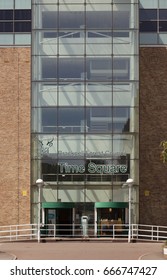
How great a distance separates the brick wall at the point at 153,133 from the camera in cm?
4094

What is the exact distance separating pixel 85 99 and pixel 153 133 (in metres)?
5.63

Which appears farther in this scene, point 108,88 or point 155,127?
point 155,127

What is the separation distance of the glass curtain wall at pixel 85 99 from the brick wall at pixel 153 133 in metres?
2.80

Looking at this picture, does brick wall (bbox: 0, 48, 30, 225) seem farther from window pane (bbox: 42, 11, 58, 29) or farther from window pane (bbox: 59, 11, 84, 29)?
window pane (bbox: 59, 11, 84, 29)

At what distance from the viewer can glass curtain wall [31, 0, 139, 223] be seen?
38.3 m

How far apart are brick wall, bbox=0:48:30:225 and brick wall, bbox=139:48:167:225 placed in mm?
7695

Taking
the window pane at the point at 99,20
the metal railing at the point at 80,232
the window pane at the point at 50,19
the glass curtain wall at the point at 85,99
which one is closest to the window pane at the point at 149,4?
the glass curtain wall at the point at 85,99

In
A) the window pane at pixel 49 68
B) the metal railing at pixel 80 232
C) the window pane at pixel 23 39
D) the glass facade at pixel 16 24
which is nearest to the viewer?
the metal railing at pixel 80 232

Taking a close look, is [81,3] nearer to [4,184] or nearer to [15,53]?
[15,53]

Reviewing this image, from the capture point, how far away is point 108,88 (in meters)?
38.8

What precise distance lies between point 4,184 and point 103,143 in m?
7.47

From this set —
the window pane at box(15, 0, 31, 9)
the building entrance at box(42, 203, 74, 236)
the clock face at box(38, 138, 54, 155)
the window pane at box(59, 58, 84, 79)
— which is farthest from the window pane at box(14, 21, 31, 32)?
the building entrance at box(42, 203, 74, 236)

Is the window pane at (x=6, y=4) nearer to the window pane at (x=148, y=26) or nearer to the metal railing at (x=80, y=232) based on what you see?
the window pane at (x=148, y=26)
